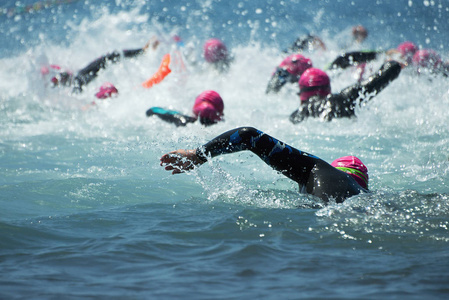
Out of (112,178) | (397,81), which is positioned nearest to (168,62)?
(397,81)

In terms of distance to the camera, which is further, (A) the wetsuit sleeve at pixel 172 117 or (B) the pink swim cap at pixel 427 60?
(B) the pink swim cap at pixel 427 60

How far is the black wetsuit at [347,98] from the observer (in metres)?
7.04

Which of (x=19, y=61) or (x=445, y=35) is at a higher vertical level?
(x=445, y=35)

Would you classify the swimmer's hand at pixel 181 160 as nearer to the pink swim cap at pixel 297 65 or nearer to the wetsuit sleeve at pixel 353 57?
the wetsuit sleeve at pixel 353 57

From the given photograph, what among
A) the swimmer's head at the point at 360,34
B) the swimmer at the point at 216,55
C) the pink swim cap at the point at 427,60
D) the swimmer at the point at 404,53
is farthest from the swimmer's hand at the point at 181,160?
the swimmer's head at the point at 360,34

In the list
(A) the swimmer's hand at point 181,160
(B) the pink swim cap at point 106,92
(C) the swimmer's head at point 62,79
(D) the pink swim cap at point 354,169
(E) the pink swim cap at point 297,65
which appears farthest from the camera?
(C) the swimmer's head at point 62,79

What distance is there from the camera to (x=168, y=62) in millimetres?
11414

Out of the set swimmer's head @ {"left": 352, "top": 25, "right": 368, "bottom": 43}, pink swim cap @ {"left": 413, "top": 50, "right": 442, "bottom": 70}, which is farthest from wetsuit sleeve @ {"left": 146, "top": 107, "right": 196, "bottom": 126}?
swimmer's head @ {"left": 352, "top": 25, "right": 368, "bottom": 43}

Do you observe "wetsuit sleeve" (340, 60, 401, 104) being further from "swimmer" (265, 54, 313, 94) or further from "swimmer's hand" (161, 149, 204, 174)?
"swimmer's hand" (161, 149, 204, 174)

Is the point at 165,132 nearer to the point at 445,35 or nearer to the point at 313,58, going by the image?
the point at 313,58

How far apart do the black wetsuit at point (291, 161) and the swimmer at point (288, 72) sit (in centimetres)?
601

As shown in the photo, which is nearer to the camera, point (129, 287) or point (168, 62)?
point (129, 287)

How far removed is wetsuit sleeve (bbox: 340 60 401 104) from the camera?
23.0 feet

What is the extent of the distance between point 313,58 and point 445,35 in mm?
8052
